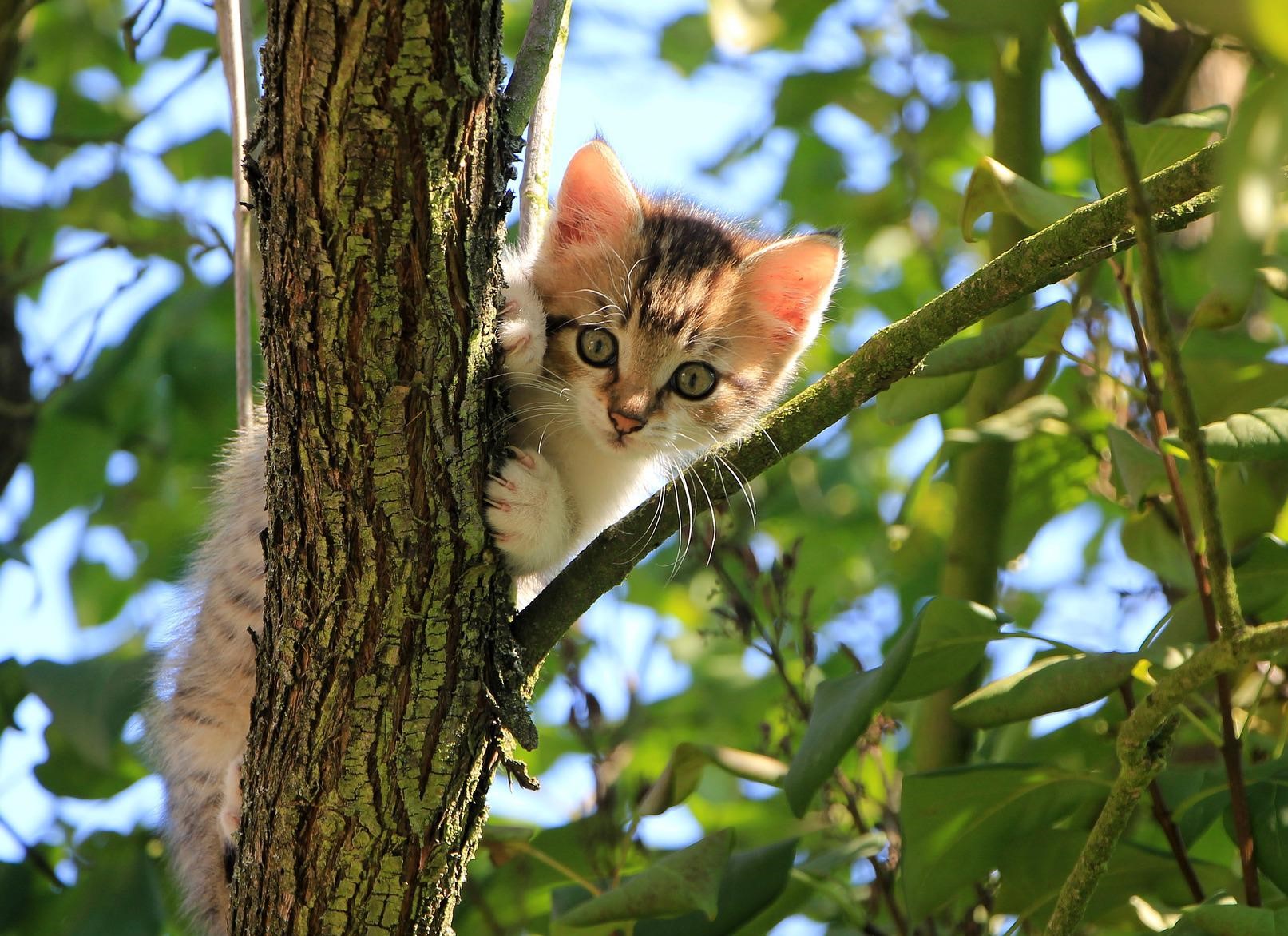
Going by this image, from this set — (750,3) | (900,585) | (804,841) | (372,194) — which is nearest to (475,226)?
(372,194)

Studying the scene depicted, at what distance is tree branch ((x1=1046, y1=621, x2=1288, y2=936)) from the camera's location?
1.36 meters

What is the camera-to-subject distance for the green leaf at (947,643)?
76.1 inches

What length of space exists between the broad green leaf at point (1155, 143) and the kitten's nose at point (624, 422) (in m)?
0.95

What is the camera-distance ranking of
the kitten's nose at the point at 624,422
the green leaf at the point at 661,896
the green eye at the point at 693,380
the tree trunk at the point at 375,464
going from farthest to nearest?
the green eye at the point at 693,380, the kitten's nose at the point at 624,422, the green leaf at the point at 661,896, the tree trunk at the point at 375,464

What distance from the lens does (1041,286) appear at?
5.13 ft

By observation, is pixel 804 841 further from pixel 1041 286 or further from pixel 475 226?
pixel 475 226

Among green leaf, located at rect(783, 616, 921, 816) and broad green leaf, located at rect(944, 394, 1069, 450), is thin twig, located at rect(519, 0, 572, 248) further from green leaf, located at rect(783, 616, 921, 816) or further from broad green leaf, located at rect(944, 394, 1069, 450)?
green leaf, located at rect(783, 616, 921, 816)

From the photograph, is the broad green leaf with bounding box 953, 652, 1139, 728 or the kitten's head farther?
the kitten's head

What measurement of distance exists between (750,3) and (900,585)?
2296mm

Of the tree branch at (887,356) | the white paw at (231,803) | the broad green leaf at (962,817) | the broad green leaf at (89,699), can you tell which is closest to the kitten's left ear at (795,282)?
the tree branch at (887,356)

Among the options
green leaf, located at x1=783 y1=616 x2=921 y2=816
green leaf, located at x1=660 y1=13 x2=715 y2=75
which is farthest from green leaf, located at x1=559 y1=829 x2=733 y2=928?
→ green leaf, located at x1=660 y1=13 x2=715 y2=75

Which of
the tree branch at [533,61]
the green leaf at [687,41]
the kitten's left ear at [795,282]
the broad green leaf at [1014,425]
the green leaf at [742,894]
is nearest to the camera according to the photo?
the tree branch at [533,61]

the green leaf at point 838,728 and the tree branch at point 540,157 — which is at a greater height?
the tree branch at point 540,157

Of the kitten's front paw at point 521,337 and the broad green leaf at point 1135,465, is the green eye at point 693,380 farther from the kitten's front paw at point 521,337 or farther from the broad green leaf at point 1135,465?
the broad green leaf at point 1135,465
